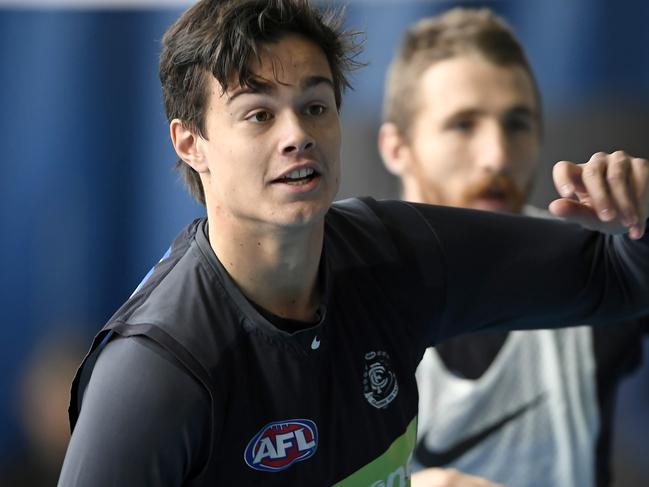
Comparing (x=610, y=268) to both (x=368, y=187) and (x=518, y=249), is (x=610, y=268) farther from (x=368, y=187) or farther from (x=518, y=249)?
(x=368, y=187)

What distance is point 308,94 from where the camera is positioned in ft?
3.20

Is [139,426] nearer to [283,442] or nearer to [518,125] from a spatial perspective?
[283,442]

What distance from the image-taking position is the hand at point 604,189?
0.97 metres

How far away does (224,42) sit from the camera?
38.3 inches

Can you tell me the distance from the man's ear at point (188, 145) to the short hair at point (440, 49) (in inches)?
28.5

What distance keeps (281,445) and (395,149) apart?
88 cm

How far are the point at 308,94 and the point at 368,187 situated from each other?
1.27 meters

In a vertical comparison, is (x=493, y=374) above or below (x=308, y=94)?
below

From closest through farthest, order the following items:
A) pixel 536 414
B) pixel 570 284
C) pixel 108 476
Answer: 1. pixel 108 476
2. pixel 570 284
3. pixel 536 414

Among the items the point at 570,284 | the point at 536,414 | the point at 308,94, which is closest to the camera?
the point at 308,94

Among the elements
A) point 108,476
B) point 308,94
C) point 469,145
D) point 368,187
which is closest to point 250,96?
point 308,94

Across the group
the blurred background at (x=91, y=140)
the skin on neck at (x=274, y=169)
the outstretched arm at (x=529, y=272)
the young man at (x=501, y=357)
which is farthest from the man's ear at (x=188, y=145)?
the blurred background at (x=91, y=140)

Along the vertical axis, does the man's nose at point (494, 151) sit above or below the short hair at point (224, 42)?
below

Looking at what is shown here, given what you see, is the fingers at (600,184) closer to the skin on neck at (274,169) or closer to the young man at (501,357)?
the skin on neck at (274,169)
